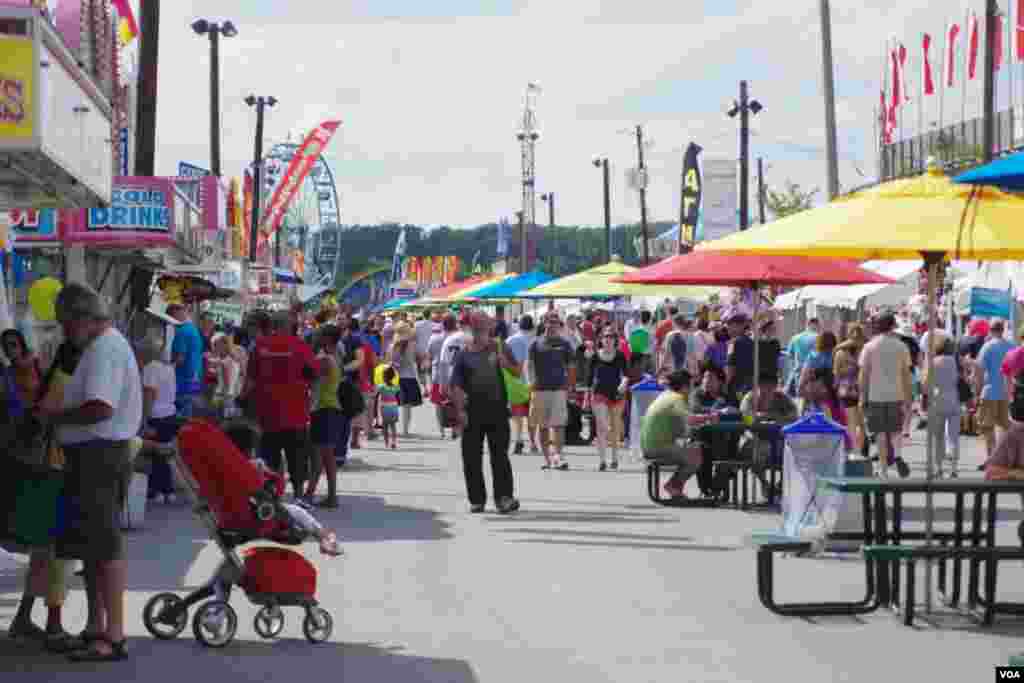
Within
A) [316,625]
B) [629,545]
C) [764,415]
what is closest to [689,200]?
[764,415]

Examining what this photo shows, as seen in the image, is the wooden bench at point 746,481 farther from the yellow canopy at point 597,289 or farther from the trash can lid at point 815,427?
the yellow canopy at point 597,289

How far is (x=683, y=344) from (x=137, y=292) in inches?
318

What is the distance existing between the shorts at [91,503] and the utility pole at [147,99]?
61.5ft

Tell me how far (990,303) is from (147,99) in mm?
12834

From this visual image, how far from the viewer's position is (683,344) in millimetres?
27203

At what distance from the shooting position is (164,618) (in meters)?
10.3

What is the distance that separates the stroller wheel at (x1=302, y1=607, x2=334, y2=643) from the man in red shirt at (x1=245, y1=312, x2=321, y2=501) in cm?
678

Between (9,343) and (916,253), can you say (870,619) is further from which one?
(9,343)

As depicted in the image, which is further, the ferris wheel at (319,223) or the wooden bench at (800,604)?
the ferris wheel at (319,223)

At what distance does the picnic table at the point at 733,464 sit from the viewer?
18188mm

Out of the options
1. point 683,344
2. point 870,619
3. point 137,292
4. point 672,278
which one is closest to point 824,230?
point 870,619

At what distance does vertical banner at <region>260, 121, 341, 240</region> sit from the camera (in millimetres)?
56969

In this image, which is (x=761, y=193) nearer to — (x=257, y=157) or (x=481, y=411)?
(x=257, y=157)

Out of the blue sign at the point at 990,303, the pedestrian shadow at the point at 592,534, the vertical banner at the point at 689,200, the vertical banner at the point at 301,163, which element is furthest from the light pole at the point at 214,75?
the pedestrian shadow at the point at 592,534
